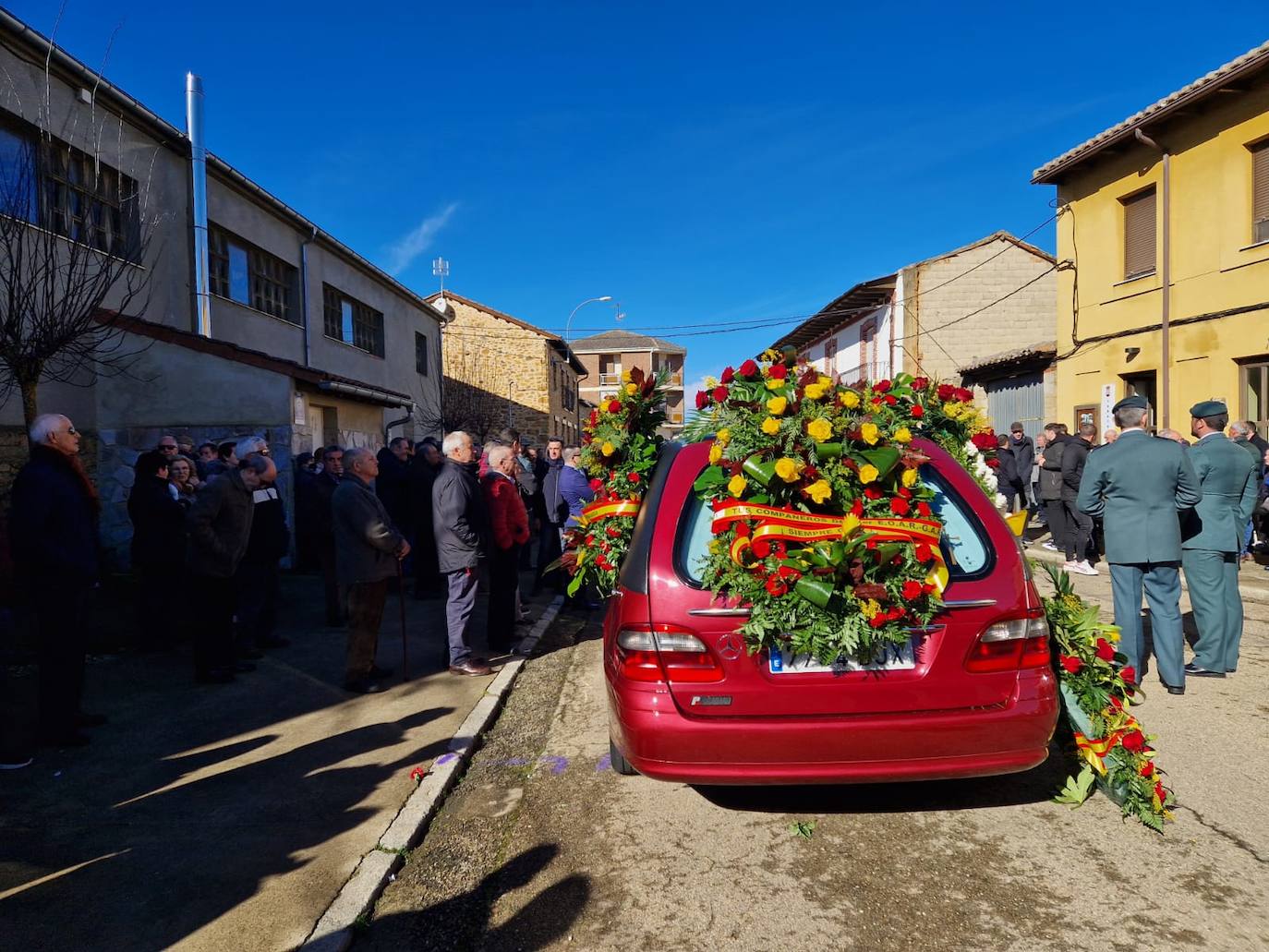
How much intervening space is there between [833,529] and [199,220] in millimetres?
14373

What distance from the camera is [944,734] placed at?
3.23m

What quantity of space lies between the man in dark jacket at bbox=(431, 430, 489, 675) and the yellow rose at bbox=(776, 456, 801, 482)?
328cm

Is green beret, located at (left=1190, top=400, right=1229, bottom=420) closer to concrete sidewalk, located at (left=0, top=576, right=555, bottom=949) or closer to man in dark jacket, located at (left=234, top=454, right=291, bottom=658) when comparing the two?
concrete sidewalk, located at (left=0, top=576, right=555, bottom=949)

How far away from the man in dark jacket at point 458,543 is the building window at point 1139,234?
16.0 metres

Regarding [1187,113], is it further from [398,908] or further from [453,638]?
[398,908]

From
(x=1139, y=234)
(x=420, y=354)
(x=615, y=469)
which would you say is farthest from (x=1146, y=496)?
(x=420, y=354)

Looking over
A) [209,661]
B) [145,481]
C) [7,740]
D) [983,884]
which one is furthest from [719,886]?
[145,481]

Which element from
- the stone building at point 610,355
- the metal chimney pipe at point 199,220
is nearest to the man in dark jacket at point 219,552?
the metal chimney pipe at point 199,220

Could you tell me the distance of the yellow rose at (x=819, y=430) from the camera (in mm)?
3500

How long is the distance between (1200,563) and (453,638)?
17.4ft

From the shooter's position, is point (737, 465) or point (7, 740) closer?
point (737, 465)

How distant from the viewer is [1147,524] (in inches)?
212

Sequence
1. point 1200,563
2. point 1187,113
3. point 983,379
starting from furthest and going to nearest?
point 983,379
point 1187,113
point 1200,563

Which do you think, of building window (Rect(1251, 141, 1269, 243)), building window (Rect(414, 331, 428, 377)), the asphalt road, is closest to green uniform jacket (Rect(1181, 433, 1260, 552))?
the asphalt road
